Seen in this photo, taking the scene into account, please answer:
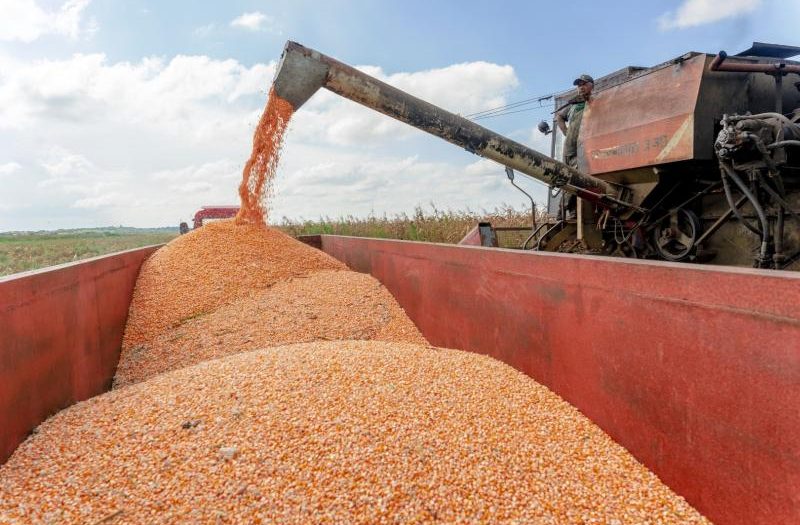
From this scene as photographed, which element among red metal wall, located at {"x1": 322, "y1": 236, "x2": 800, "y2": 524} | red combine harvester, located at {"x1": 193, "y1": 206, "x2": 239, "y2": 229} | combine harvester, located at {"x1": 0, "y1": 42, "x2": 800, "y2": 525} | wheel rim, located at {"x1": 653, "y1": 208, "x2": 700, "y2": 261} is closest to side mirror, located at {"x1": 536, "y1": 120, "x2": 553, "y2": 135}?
combine harvester, located at {"x1": 0, "y1": 42, "x2": 800, "y2": 525}

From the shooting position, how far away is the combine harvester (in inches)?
54.4

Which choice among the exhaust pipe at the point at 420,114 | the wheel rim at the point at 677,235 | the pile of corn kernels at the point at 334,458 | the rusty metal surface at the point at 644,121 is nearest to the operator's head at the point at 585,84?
the rusty metal surface at the point at 644,121

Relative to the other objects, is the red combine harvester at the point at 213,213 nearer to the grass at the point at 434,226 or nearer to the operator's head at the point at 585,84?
the grass at the point at 434,226

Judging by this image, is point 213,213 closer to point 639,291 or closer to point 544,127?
point 544,127

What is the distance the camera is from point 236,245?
516cm

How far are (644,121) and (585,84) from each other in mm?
794

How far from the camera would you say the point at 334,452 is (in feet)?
5.48

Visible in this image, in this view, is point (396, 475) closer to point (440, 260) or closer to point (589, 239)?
point (440, 260)

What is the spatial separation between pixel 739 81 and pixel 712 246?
41.2 inches

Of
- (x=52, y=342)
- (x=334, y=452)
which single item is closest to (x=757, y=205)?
(x=334, y=452)

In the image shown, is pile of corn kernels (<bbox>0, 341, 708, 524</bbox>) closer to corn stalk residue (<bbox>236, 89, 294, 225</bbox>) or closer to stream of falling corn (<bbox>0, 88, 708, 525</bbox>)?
stream of falling corn (<bbox>0, 88, 708, 525</bbox>)

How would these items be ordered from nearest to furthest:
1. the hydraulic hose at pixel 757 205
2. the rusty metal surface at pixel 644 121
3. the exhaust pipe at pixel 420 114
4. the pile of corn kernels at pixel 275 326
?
1. the hydraulic hose at pixel 757 205
2. the rusty metal surface at pixel 644 121
3. the pile of corn kernels at pixel 275 326
4. the exhaust pipe at pixel 420 114

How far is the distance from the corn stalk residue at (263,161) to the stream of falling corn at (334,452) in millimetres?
2274

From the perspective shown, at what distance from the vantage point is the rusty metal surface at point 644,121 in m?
3.23
